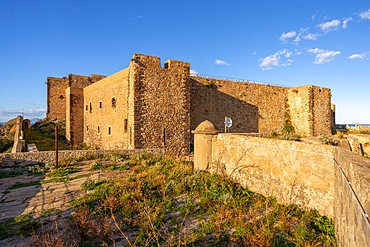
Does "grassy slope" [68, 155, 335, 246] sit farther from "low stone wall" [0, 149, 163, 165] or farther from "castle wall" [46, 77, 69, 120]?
"castle wall" [46, 77, 69, 120]

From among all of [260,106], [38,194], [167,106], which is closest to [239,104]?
[260,106]

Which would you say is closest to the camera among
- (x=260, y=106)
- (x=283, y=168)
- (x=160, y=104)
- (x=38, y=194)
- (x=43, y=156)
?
(x=283, y=168)

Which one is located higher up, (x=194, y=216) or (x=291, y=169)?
(x=291, y=169)

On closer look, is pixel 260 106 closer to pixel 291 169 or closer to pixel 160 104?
pixel 160 104

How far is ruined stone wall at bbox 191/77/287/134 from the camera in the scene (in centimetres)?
1883

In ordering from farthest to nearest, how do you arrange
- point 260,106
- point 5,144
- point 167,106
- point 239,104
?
1. point 260,106
2. point 239,104
3. point 5,144
4. point 167,106

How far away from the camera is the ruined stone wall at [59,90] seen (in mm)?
29438

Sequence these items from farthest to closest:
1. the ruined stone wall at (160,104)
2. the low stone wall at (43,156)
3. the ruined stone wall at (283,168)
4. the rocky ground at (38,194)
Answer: the ruined stone wall at (160,104) < the low stone wall at (43,156) < the rocky ground at (38,194) < the ruined stone wall at (283,168)

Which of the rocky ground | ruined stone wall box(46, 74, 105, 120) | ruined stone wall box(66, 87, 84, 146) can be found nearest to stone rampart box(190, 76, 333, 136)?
the rocky ground

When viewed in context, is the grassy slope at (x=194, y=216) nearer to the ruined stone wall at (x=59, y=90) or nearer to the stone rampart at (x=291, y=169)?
the stone rampart at (x=291, y=169)

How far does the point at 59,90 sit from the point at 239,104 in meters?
24.2

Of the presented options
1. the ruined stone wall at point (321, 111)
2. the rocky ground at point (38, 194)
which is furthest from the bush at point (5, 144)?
the ruined stone wall at point (321, 111)

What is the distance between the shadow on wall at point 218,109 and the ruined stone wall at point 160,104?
8.81 feet

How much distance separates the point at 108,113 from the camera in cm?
1828
